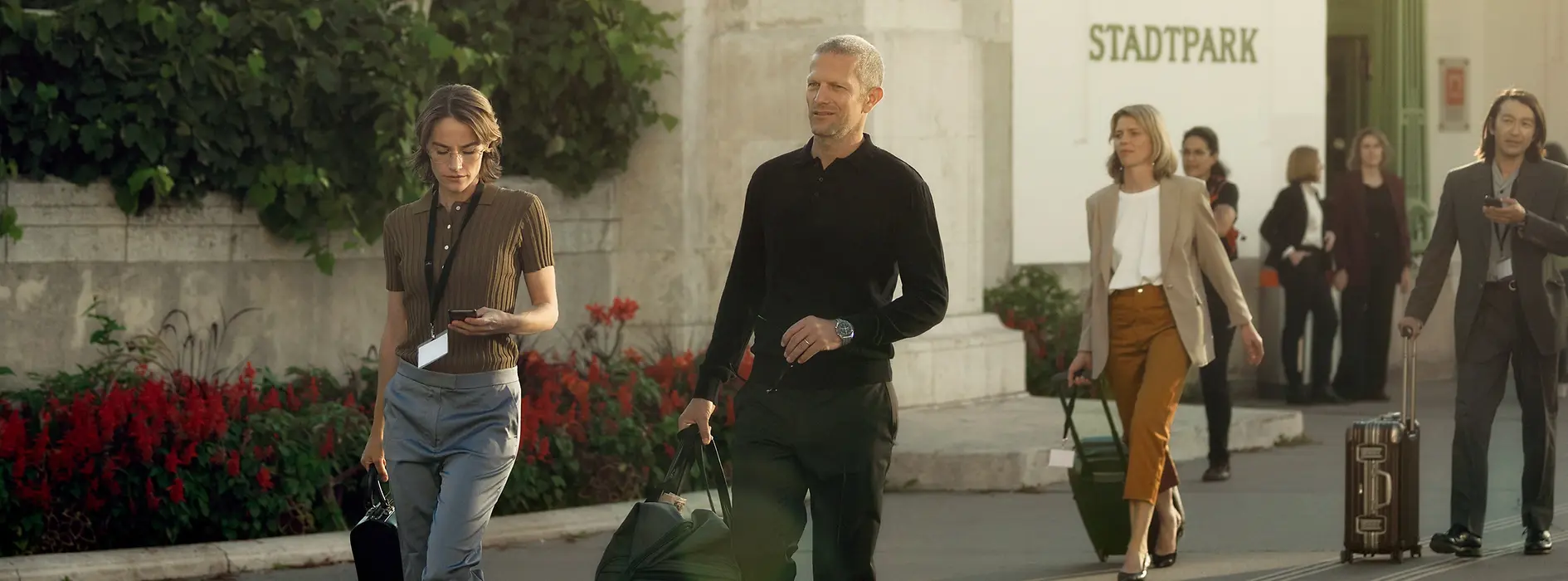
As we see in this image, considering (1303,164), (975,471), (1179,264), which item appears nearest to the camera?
(1179,264)

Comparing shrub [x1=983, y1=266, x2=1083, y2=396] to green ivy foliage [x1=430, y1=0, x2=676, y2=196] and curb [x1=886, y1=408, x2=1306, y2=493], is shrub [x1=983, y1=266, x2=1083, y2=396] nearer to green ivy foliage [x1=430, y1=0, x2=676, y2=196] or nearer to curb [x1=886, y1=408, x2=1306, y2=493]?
green ivy foliage [x1=430, y1=0, x2=676, y2=196]

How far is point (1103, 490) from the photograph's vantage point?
8273 millimetres

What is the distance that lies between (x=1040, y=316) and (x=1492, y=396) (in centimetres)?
576

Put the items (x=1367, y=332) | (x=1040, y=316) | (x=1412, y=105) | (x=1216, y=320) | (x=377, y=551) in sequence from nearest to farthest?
(x=377, y=551) → (x=1216, y=320) → (x=1040, y=316) → (x=1367, y=332) → (x=1412, y=105)

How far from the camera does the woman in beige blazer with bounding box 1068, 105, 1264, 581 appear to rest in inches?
314

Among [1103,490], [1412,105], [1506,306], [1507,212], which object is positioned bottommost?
[1103,490]

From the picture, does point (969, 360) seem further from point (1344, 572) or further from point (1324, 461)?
point (1344, 572)

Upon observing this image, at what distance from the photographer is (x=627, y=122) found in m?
12.1

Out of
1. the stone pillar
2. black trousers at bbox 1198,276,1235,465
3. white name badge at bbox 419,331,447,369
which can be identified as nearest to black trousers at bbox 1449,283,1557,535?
black trousers at bbox 1198,276,1235,465

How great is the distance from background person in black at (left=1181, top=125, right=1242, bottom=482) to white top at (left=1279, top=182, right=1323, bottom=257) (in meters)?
3.26

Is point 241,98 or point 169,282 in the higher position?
point 241,98

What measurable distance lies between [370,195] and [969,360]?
3.51 m

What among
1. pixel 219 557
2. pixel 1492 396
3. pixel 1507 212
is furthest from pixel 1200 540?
pixel 219 557

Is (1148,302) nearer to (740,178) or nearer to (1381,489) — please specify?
(1381,489)
